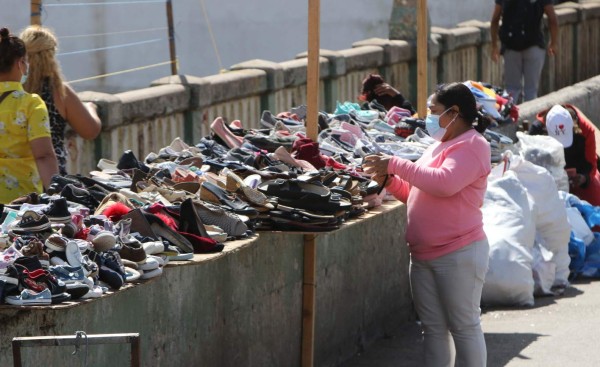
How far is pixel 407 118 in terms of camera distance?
9.46 m

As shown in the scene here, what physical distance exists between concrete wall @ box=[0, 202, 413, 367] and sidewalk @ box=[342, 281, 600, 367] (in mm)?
156

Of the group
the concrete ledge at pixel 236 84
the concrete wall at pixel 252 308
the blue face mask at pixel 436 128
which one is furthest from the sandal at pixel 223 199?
the concrete ledge at pixel 236 84

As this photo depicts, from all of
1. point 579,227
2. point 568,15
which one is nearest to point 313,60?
point 579,227

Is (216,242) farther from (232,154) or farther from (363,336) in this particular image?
(363,336)

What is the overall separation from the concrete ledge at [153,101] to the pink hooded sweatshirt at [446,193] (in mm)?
3268

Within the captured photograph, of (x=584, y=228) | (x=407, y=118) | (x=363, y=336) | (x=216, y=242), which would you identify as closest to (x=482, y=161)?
(x=216, y=242)

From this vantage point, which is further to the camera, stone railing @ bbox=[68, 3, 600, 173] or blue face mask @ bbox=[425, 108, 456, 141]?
stone railing @ bbox=[68, 3, 600, 173]

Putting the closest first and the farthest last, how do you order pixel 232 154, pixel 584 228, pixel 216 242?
pixel 216 242 < pixel 232 154 < pixel 584 228

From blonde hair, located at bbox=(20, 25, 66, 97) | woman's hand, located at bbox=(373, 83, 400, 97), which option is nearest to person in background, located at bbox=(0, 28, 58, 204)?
blonde hair, located at bbox=(20, 25, 66, 97)

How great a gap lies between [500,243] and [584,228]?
1492 mm

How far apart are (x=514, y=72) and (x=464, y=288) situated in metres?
8.79

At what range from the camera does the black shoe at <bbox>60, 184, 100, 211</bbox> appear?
626 cm

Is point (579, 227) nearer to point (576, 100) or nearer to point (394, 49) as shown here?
point (394, 49)

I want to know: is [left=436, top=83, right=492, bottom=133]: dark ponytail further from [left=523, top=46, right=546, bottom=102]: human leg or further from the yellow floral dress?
[left=523, top=46, right=546, bottom=102]: human leg
